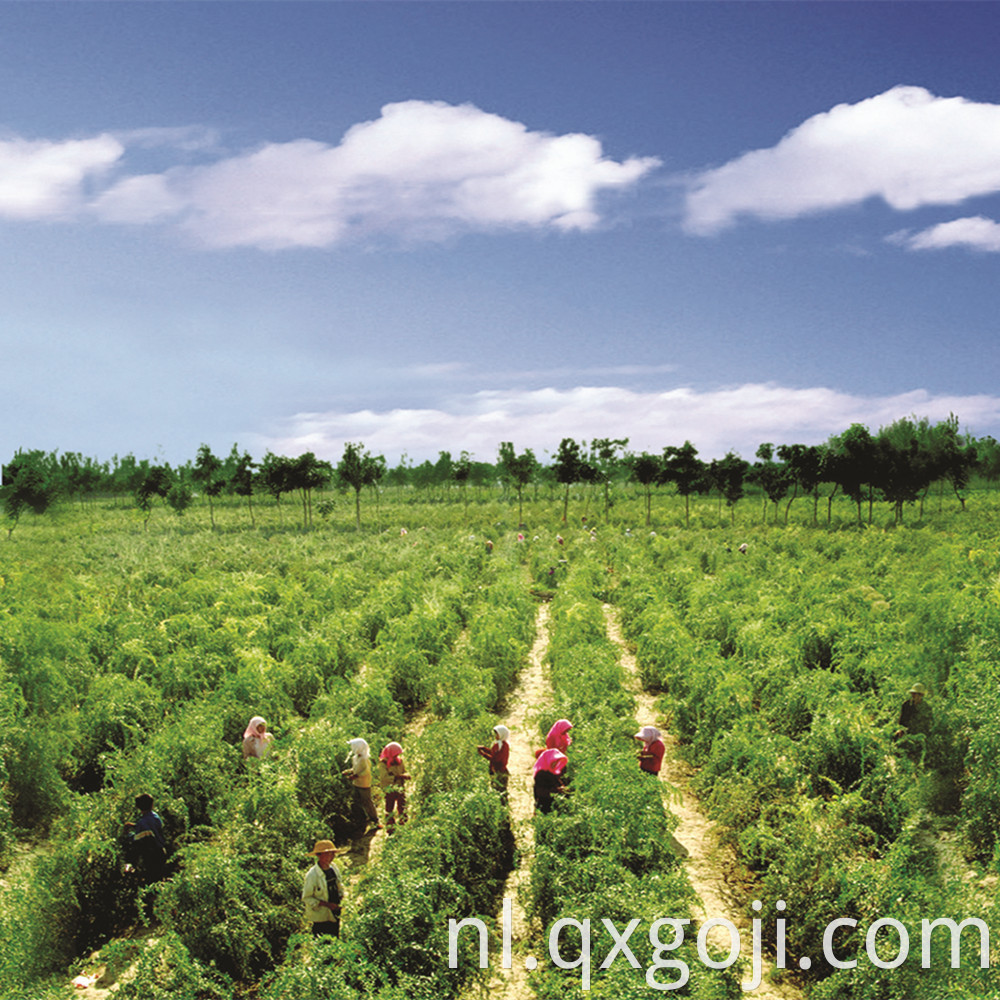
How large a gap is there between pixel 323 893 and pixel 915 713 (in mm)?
9120

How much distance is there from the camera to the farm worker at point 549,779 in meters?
8.33

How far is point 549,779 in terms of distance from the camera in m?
8.34

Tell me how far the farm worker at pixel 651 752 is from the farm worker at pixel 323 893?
14.1 ft

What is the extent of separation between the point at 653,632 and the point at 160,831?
33.4ft

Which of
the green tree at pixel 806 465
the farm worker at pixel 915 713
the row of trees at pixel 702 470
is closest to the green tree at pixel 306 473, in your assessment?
the row of trees at pixel 702 470

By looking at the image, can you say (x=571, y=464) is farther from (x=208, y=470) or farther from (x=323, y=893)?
(x=323, y=893)

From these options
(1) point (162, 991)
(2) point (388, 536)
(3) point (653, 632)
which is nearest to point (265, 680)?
(1) point (162, 991)

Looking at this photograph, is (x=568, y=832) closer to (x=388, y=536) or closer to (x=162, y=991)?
(x=162, y=991)

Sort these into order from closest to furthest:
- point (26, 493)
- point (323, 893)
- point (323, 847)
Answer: point (323, 893) < point (323, 847) < point (26, 493)

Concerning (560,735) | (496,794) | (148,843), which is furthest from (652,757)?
(148,843)

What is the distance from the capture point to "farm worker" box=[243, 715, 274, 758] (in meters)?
9.02

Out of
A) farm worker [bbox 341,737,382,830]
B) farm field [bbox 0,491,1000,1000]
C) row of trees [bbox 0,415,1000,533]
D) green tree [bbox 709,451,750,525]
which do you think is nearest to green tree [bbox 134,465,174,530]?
row of trees [bbox 0,415,1000,533]

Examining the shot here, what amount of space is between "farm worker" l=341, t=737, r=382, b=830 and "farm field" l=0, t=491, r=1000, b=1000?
0.31 metres

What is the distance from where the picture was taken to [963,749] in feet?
29.3
